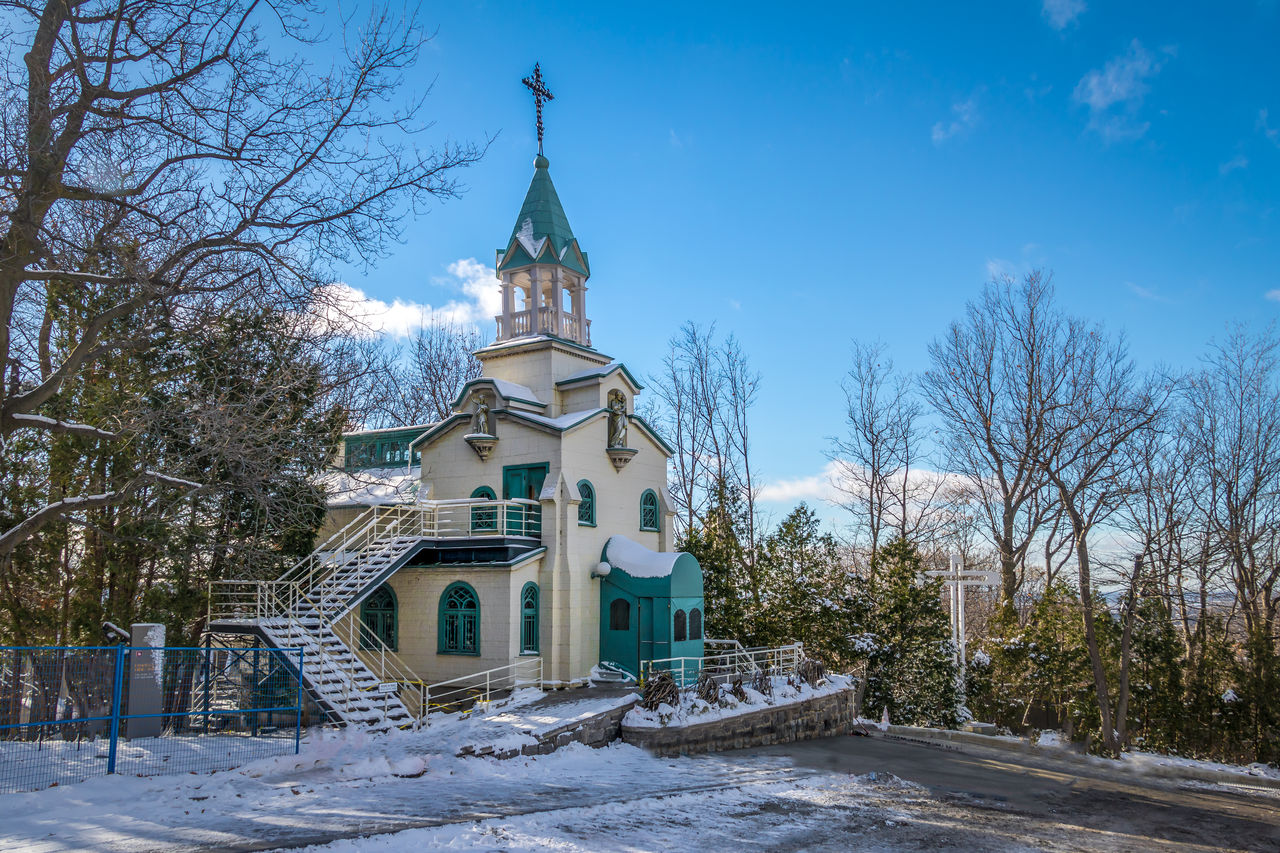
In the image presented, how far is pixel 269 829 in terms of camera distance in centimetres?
948

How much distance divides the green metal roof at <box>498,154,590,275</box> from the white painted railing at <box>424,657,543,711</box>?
10.7m

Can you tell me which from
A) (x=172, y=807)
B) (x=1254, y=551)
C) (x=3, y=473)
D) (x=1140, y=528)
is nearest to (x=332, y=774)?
(x=172, y=807)

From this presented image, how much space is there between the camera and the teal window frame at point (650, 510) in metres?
23.7

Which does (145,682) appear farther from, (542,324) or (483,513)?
(542,324)

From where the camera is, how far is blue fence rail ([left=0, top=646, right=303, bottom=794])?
11336mm


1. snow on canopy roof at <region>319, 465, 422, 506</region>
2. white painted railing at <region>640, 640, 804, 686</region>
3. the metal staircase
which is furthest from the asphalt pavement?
snow on canopy roof at <region>319, 465, 422, 506</region>

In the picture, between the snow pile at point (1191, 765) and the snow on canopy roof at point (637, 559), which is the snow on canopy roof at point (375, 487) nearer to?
the snow on canopy roof at point (637, 559)

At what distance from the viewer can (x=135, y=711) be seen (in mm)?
14258

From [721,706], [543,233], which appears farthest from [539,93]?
[721,706]

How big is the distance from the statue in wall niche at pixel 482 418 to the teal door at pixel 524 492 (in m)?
1.18

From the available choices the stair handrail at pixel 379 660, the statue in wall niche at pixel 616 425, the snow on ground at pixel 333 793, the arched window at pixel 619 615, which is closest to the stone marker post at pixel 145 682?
the snow on ground at pixel 333 793

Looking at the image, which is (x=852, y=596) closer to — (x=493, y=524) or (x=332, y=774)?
(x=493, y=524)

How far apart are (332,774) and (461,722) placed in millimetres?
3721

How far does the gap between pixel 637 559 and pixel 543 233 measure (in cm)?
928
